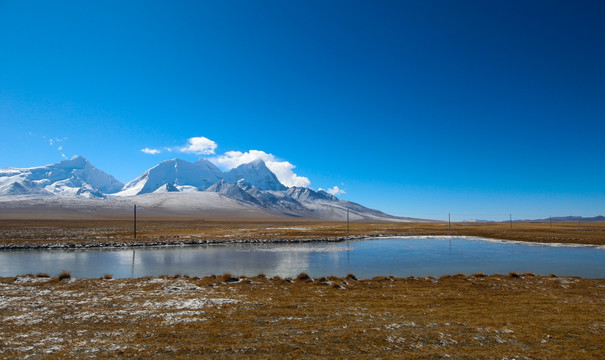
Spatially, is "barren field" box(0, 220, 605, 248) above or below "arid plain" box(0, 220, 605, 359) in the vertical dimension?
below

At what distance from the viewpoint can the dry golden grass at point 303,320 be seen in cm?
838

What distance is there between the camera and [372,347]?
336 inches

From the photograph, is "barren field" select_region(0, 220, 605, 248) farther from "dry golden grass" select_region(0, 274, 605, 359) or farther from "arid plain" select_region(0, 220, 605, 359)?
"dry golden grass" select_region(0, 274, 605, 359)

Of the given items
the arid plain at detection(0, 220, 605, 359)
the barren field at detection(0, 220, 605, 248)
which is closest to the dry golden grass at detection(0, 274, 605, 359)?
the arid plain at detection(0, 220, 605, 359)

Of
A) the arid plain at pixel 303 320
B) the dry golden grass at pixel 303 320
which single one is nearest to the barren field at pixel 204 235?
the arid plain at pixel 303 320

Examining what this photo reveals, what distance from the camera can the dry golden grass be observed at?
27.5 ft

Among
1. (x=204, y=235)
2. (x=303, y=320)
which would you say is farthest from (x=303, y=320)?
(x=204, y=235)

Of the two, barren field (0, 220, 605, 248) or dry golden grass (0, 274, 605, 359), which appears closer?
dry golden grass (0, 274, 605, 359)

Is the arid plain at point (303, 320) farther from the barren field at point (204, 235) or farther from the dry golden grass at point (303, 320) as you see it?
the barren field at point (204, 235)

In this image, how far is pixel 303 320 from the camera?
435 inches

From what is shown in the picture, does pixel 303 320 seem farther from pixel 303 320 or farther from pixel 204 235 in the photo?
pixel 204 235

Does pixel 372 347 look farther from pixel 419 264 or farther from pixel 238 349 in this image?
pixel 419 264

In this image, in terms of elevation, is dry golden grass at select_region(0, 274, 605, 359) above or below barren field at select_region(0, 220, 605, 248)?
above

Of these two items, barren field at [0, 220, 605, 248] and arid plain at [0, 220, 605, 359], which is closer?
arid plain at [0, 220, 605, 359]
